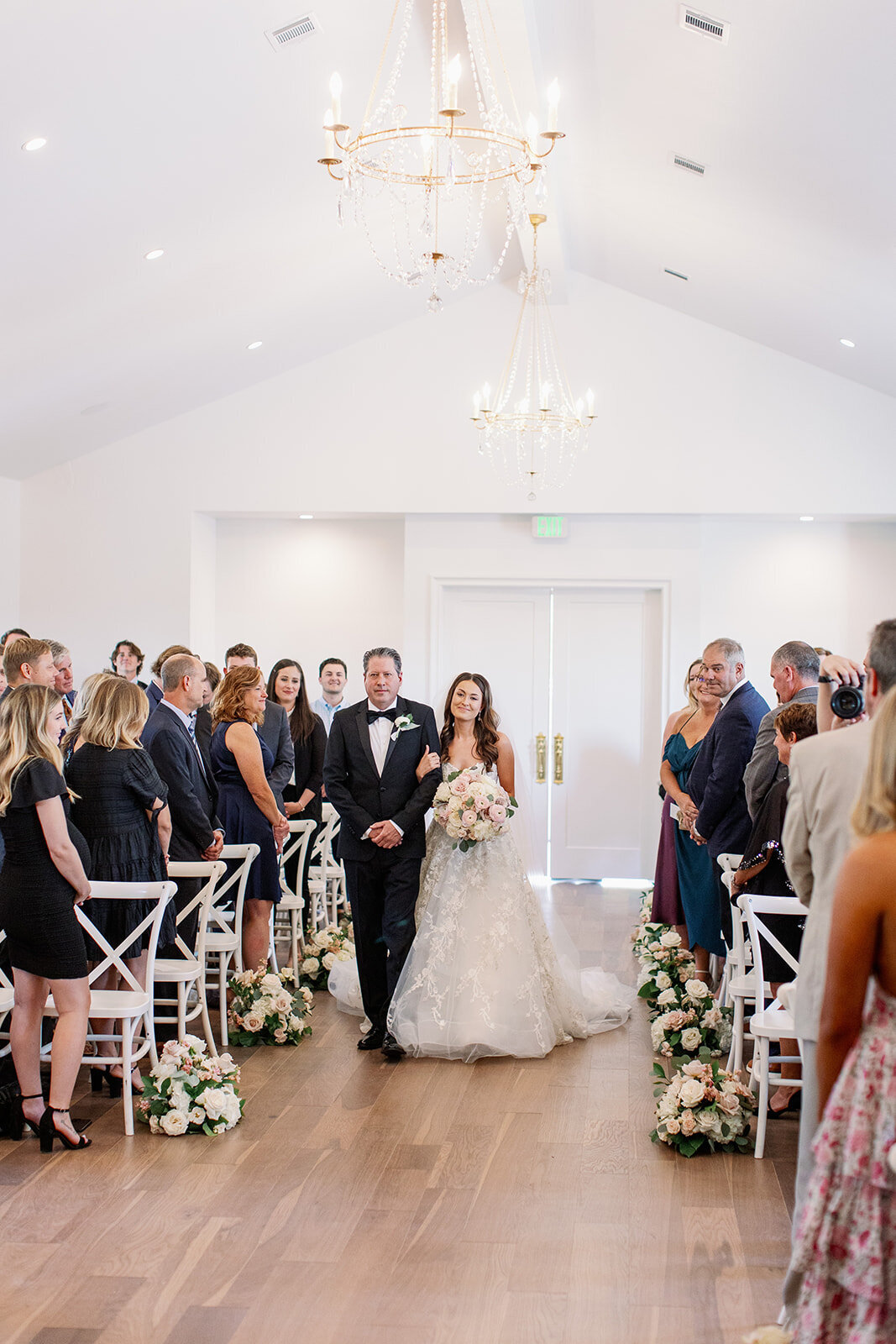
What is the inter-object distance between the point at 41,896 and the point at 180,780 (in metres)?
1.34

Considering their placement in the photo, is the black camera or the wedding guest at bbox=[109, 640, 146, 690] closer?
the black camera

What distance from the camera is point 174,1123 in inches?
173

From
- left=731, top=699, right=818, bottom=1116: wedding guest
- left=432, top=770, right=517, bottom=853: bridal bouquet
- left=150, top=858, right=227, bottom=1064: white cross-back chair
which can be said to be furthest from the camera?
left=432, top=770, right=517, bottom=853: bridal bouquet

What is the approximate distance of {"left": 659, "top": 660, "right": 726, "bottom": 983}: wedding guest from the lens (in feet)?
20.5

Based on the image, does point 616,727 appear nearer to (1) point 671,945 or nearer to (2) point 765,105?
(1) point 671,945

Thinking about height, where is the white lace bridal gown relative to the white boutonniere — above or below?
below

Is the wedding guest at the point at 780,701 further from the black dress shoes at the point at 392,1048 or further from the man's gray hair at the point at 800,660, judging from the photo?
the black dress shoes at the point at 392,1048

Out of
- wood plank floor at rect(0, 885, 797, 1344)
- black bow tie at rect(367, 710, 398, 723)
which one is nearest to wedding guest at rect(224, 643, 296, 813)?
black bow tie at rect(367, 710, 398, 723)

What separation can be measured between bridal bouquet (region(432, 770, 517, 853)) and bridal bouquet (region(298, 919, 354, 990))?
1.41 metres

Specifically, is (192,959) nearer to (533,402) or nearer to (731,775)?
(731,775)

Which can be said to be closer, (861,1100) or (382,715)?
(861,1100)

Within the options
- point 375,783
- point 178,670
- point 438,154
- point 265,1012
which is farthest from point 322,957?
point 438,154

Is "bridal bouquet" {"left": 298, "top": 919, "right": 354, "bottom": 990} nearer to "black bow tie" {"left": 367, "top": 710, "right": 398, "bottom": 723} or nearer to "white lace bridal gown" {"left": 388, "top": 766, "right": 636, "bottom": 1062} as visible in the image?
"white lace bridal gown" {"left": 388, "top": 766, "right": 636, "bottom": 1062}

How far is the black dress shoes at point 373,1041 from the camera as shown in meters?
5.52
